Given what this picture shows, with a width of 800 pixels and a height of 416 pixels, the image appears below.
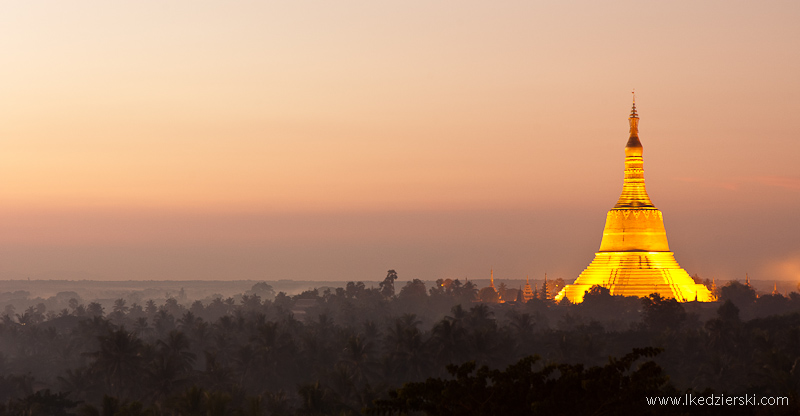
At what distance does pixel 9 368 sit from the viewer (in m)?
129

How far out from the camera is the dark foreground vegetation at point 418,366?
121 feet

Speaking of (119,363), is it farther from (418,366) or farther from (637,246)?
(637,246)

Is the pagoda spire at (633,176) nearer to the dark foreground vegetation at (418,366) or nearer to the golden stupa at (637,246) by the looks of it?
the golden stupa at (637,246)

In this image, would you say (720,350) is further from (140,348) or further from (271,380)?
(140,348)

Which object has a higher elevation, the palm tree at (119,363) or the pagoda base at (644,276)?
the pagoda base at (644,276)

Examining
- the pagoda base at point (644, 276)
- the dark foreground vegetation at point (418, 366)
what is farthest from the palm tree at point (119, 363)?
the pagoda base at point (644, 276)

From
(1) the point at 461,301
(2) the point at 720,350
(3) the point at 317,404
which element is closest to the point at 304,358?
(3) the point at 317,404

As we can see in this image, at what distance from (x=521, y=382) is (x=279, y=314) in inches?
5310

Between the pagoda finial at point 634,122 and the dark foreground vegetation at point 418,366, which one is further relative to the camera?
the pagoda finial at point 634,122

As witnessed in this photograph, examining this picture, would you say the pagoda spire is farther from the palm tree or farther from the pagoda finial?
the palm tree

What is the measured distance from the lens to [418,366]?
97.4 m

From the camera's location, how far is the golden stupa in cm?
13375

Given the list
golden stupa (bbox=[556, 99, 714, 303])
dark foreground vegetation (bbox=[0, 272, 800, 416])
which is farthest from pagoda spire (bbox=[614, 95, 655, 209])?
dark foreground vegetation (bbox=[0, 272, 800, 416])

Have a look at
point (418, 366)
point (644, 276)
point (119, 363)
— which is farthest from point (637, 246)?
point (119, 363)
